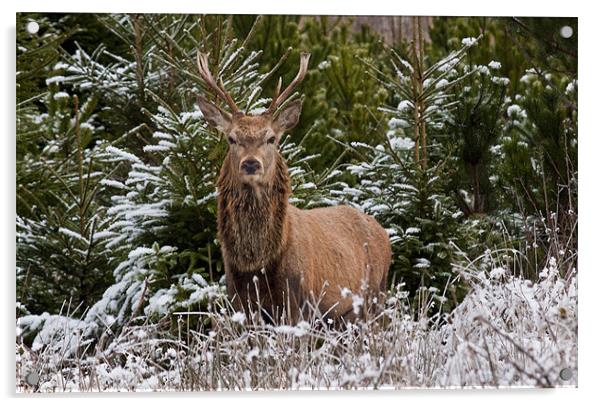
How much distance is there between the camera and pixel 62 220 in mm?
6875

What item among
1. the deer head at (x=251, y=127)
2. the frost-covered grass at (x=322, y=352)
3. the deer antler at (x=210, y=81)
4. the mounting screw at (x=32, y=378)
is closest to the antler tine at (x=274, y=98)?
the deer head at (x=251, y=127)

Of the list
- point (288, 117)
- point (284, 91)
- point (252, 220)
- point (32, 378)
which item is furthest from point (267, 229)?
point (32, 378)

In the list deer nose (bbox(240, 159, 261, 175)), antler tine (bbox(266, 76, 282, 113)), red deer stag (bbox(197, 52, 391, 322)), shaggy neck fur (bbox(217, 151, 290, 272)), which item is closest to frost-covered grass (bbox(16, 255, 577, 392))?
red deer stag (bbox(197, 52, 391, 322))

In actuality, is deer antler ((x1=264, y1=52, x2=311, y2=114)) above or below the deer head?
above

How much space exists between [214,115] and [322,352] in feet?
4.75

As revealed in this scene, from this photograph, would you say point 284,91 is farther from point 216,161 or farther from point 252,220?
point 252,220

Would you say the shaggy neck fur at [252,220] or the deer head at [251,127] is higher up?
the deer head at [251,127]

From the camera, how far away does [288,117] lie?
6.81 meters

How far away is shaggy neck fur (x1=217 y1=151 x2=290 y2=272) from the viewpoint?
21.8 feet

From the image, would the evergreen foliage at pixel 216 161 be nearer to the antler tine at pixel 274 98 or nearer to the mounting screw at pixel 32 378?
the antler tine at pixel 274 98

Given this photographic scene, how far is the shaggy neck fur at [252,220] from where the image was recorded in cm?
664

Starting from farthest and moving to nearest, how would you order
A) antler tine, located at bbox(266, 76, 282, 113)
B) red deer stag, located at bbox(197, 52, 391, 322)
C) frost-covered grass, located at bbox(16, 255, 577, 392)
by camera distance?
antler tine, located at bbox(266, 76, 282, 113)
red deer stag, located at bbox(197, 52, 391, 322)
frost-covered grass, located at bbox(16, 255, 577, 392)

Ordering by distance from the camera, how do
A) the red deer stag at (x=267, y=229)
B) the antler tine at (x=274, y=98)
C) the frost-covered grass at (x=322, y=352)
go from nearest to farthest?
the frost-covered grass at (x=322, y=352), the red deer stag at (x=267, y=229), the antler tine at (x=274, y=98)

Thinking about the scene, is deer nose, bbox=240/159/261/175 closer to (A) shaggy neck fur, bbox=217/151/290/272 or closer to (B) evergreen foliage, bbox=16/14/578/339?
(A) shaggy neck fur, bbox=217/151/290/272
